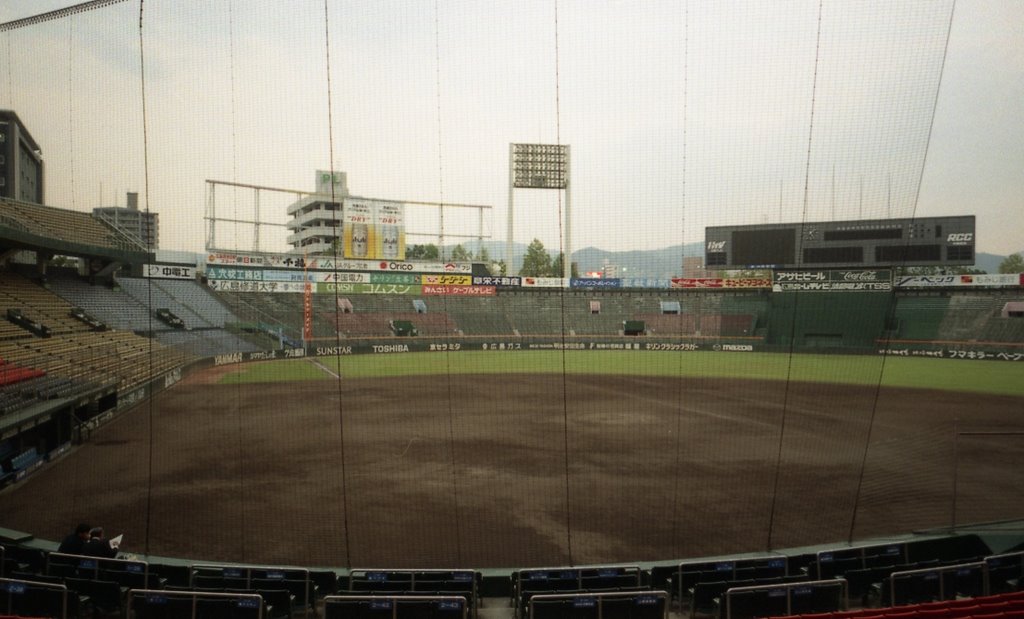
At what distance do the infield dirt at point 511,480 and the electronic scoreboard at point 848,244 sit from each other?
10.5m

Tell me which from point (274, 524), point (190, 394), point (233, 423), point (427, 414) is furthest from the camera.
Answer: point (190, 394)

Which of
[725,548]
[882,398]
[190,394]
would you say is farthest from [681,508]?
[190,394]

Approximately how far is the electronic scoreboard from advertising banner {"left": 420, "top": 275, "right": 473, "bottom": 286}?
1376cm

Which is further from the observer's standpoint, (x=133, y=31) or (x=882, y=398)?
(x=882, y=398)

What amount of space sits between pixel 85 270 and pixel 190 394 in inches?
343

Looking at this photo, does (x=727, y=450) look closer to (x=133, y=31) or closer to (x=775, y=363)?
(x=133, y=31)

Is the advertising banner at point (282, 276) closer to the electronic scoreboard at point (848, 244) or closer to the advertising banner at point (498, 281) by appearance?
the advertising banner at point (498, 281)

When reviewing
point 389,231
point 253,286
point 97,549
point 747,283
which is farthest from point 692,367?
point 97,549

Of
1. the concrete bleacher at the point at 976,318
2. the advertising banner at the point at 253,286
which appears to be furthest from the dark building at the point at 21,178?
the concrete bleacher at the point at 976,318

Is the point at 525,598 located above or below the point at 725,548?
above

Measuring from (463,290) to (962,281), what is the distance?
25.1 m

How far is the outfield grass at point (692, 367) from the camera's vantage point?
21.8m

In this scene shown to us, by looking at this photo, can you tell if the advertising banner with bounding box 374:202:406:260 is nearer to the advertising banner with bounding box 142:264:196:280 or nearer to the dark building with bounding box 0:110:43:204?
the advertising banner with bounding box 142:264:196:280

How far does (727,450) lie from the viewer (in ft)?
38.1
